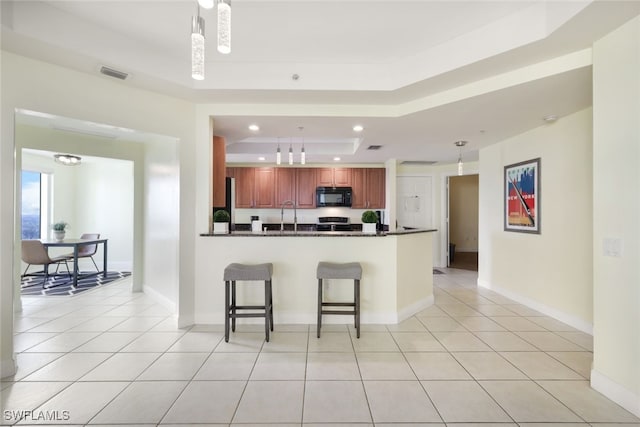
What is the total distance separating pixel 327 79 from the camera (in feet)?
8.62

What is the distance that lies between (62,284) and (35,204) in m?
2.03

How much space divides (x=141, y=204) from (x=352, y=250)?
3.22 metres

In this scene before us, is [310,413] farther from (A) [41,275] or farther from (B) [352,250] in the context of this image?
(A) [41,275]

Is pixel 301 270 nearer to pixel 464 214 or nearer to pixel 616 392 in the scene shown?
pixel 616 392

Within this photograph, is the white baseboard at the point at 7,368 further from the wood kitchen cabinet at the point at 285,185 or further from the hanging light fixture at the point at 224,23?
the wood kitchen cabinet at the point at 285,185

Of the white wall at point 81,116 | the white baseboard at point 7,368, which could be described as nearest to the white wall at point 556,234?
the white wall at point 81,116

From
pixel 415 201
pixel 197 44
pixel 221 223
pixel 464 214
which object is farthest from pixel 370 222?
pixel 464 214

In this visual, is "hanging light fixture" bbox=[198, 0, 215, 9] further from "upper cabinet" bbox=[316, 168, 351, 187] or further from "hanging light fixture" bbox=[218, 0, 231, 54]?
"upper cabinet" bbox=[316, 168, 351, 187]

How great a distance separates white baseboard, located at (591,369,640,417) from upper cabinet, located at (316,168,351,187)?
4.68 metres

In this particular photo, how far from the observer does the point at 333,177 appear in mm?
6082

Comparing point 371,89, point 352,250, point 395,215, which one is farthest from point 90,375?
point 395,215

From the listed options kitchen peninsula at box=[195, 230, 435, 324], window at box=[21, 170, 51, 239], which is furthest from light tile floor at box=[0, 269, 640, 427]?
window at box=[21, 170, 51, 239]

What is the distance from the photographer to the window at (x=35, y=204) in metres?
5.34

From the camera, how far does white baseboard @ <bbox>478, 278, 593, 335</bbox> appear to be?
113 inches
